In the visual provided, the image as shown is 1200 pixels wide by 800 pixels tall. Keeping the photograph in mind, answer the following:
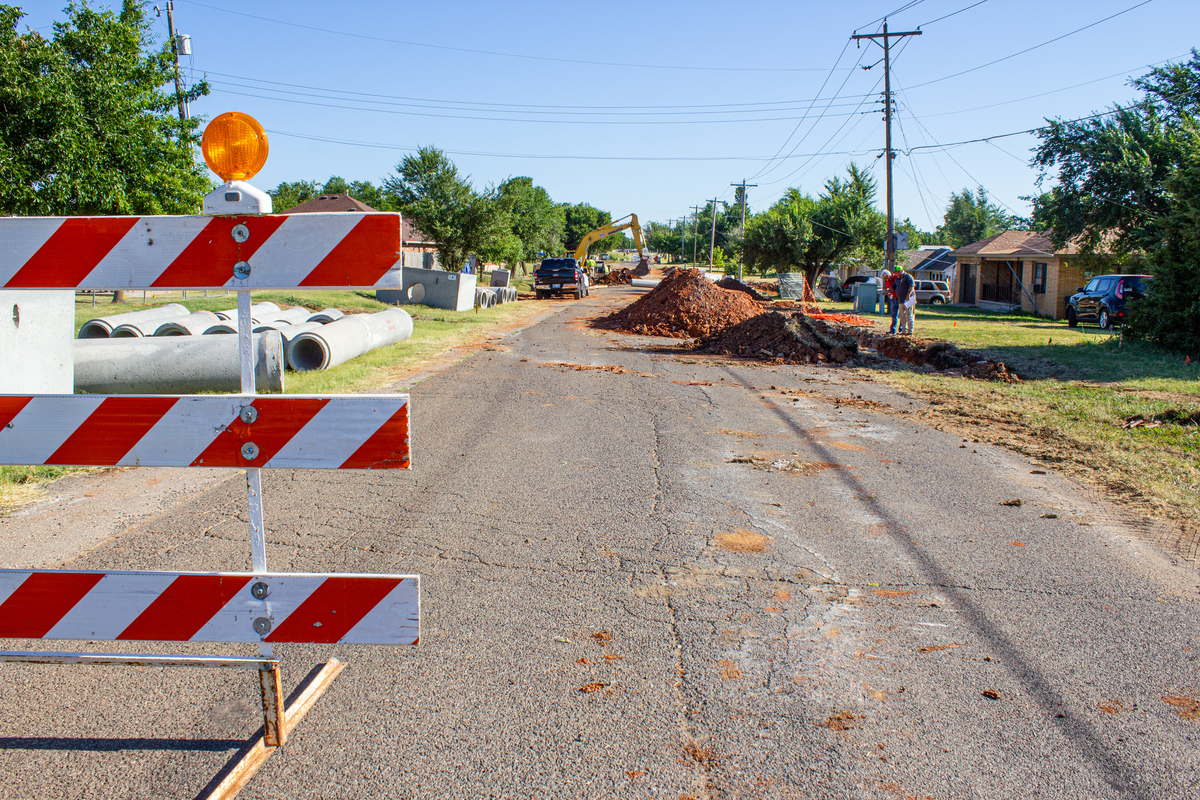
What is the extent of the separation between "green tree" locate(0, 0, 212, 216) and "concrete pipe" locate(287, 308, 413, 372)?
29.8 ft

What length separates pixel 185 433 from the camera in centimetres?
261

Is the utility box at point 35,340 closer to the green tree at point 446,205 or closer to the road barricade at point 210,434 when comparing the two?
the road barricade at point 210,434

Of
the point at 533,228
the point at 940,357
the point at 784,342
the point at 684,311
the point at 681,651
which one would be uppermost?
the point at 533,228

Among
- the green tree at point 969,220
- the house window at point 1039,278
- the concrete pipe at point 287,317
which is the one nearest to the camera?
the concrete pipe at point 287,317

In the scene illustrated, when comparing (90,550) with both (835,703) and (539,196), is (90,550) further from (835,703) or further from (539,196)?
(539,196)

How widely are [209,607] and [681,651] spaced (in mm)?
2083

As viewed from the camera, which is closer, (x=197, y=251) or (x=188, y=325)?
(x=197, y=251)

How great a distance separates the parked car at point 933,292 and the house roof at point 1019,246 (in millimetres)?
3530

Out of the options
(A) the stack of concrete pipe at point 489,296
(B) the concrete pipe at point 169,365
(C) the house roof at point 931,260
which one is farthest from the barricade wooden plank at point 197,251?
(C) the house roof at point 931,260

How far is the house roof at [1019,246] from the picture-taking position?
3470 centimetres

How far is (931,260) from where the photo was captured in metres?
68.4

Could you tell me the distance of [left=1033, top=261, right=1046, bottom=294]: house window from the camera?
36656mm

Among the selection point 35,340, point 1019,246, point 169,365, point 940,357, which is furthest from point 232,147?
point 1019,246

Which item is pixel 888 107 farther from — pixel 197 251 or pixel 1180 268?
pixel 197 251
